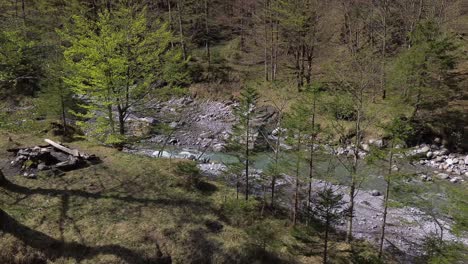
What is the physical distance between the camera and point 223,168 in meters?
20.9

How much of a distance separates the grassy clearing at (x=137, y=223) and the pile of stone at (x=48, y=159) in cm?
52

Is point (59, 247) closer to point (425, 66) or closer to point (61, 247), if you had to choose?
point (61, 247)

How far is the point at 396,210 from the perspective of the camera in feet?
56.4

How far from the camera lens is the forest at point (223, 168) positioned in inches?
447

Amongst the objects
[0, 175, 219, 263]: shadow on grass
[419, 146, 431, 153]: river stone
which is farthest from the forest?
[419, 146, 431, 153]: river stone

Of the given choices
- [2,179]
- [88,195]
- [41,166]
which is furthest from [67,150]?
[88,195]

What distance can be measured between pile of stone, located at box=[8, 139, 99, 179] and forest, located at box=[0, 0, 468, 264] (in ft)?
0.22

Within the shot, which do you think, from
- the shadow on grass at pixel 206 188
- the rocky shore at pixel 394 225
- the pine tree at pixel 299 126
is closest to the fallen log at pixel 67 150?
the shadow on grass at pixel 206 188

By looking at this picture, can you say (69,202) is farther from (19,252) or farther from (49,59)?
(49,59)

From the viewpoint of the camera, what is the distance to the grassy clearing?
34.5ft

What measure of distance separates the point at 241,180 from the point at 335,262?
24.6 ft

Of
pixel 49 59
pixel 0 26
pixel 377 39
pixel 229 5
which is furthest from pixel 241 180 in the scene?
pixel 229 5

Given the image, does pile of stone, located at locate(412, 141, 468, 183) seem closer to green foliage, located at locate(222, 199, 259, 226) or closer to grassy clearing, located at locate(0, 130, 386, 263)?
Result: grassy clearing, located at locate(0, 130, 386, 263)

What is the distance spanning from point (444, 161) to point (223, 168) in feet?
46.9
